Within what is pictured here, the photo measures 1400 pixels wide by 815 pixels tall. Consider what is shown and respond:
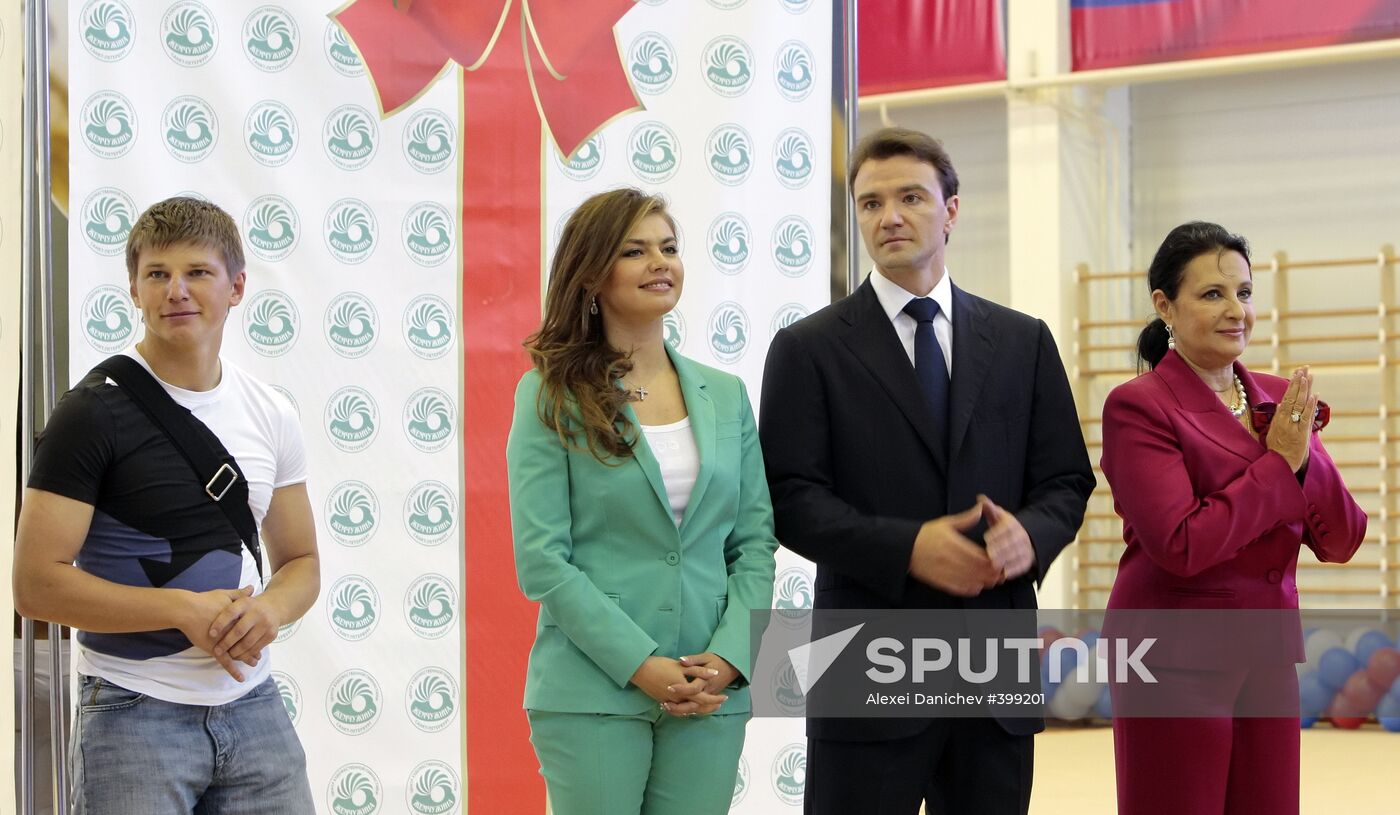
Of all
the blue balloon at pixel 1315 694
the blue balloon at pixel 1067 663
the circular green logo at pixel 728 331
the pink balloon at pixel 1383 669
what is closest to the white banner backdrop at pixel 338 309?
the circular green logo at pixel 728 331

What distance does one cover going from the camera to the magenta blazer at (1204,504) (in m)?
2.28

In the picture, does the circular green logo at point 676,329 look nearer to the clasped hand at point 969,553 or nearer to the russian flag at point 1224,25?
the clasped hand at point 969,553

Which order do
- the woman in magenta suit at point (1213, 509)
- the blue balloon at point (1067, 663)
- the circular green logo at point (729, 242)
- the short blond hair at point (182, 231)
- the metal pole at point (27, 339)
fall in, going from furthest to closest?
the blue balloon at point (1067, 663), the circular green logo at point (729, 242), the metal pole at point (27, 339), the woman in magenta suit at point (1213, 509), the short blond hair at point (182, 231)

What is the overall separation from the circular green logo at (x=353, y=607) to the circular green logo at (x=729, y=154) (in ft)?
4.05

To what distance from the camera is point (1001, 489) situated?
2.27 metres

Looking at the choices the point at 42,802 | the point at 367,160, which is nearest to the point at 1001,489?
the point at 367,160

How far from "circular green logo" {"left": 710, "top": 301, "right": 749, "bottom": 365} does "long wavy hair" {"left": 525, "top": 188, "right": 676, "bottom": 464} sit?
938 millimetres

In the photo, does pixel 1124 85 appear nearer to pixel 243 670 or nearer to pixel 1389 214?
pixel 1389 214

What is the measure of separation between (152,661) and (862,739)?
3.51 feet

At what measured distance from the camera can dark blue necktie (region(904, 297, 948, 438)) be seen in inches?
89.9

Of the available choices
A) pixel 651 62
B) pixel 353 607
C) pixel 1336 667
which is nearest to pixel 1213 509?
pixel 651 62

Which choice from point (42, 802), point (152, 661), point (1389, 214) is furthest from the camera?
point (1389, 214)

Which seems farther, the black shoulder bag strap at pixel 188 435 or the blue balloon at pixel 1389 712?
the blue balloon at pixel 1389 712

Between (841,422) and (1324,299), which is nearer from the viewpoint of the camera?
(841,422)
